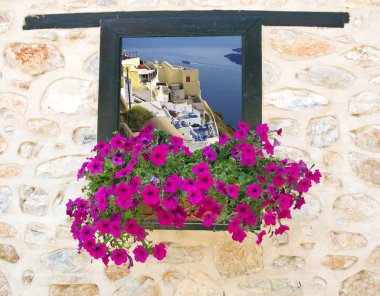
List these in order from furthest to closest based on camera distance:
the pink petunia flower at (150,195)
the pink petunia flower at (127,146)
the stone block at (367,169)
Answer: the stone block at (367,169), the pink petunia flower at (127,146), the pink petunia flower at (150,195)

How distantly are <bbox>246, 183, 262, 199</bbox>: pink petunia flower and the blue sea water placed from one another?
1.75 ft

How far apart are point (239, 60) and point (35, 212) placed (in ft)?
4.58

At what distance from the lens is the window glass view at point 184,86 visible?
8.23 feet

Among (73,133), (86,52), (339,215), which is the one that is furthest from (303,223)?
(86,52)

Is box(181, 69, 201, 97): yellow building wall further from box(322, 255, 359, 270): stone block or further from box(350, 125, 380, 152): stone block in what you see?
box(322, 255, 359, 270): stone block

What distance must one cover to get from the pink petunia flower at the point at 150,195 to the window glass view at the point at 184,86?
63 cm

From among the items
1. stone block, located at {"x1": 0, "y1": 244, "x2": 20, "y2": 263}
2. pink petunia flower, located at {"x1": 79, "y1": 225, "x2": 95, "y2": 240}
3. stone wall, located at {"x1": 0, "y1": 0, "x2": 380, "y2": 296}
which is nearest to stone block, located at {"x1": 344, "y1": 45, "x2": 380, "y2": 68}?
stone wall, located at {"x1": 0, "y1": 0, "x2": 380, "y2": 296}

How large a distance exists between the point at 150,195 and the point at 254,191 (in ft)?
1.51

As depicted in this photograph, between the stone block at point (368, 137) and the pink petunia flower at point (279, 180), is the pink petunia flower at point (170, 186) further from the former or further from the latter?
the stone block at point (368, 137)

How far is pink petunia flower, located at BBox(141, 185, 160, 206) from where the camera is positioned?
197 cm

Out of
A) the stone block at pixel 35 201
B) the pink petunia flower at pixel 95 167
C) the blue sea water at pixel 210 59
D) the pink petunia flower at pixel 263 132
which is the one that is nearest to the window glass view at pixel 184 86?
the blue sea water at pixel 210 59

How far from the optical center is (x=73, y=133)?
257 cm

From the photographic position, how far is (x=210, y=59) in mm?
2535

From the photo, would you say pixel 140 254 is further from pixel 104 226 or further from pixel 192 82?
pixel 192 82
